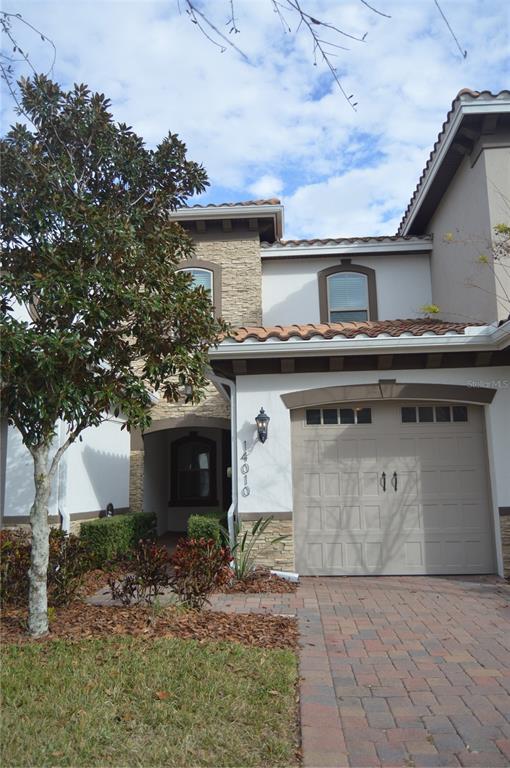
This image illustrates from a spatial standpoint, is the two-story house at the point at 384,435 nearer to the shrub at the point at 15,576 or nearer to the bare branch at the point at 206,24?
the shrub at the point at 15,576

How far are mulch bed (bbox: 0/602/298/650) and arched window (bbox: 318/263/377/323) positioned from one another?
8417mm

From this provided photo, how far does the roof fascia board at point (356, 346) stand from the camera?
8617 millimetres

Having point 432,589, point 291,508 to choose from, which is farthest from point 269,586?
point 432,589

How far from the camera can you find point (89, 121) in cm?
627

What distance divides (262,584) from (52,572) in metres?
2.85

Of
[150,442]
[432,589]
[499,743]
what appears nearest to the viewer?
[499,743]

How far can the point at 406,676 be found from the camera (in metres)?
4.92

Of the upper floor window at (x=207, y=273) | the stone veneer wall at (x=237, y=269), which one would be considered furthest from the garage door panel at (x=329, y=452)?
the upper floor window at (x=207, y=273)

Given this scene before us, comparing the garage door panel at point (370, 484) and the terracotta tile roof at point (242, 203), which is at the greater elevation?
the terracotta tile roof at point (242, 203)

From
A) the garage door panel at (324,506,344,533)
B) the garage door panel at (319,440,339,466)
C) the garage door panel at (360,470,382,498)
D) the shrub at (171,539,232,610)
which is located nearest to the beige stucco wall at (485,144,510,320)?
the garage door panel at (360,470,382,498)

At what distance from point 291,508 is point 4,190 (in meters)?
5.68

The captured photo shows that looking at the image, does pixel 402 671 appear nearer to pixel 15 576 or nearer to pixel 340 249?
pixel 15 576

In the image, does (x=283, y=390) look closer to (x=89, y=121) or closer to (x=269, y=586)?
(x=269, y=586)

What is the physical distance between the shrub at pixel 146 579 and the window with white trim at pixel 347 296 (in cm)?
804
